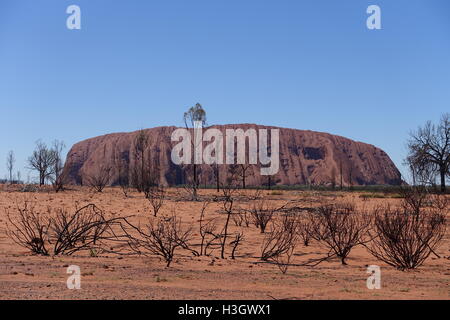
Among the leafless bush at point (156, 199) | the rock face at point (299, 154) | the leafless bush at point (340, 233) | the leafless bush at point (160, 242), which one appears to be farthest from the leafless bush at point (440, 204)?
the rock face at point (299, 154)

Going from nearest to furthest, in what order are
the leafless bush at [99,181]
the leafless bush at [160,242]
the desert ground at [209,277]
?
1. the desert ground at [209,277]
2. the leafless bush at [160,242]
3. the leafless bush at [99,181]

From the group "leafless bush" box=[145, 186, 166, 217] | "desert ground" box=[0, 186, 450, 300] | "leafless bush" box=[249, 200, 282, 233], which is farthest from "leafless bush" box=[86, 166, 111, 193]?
"desert ground" box=[0, 186, 450, 300]

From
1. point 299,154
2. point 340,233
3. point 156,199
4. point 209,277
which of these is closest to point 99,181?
point 156,199

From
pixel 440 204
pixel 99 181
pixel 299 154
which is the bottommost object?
pixel 440 204

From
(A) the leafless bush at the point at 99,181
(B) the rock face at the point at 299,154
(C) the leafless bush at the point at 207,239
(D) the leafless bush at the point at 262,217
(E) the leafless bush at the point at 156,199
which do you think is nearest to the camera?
(C) the leafless bush at the point at 207,239

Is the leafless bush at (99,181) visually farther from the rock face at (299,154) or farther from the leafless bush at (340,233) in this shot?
the rock face at (299,154)

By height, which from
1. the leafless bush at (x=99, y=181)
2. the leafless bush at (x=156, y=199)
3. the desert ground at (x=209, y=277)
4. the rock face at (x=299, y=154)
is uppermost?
the rock face at (x=299, y=154)

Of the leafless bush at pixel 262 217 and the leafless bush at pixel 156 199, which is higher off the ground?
A: the leafless bush at pixel 156 199

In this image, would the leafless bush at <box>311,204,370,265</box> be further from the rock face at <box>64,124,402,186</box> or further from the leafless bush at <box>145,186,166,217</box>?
the rock face at <box>64,124,402,186</box>

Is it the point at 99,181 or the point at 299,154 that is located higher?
the point at 299,154

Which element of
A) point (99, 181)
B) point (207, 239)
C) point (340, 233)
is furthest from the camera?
point (99, 181)

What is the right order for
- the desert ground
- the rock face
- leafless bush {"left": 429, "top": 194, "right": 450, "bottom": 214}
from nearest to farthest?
the desert ground < leafless bush {"left": 429, "top": 194, "right": 450, "bottom": 214} < the rock face

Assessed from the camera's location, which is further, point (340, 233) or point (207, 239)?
point (207, 239)

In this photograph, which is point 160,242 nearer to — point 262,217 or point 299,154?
point 262,217
